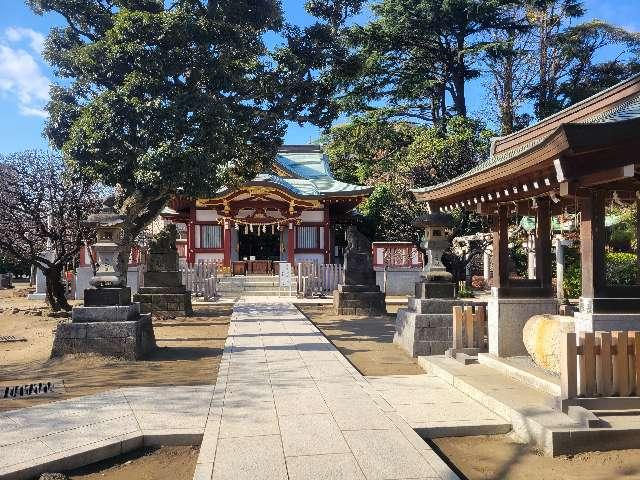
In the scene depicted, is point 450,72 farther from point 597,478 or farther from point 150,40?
point 597,478

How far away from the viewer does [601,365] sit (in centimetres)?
502

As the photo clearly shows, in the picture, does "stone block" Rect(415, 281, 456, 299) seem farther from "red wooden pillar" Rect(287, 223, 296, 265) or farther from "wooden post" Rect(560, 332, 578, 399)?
"red wooden pillar" Rect(287, 223, 296, 265)

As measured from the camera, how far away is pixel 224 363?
8.41m

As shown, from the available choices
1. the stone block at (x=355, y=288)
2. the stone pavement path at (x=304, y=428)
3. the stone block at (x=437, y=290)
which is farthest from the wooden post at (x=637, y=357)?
the stone block at (x=355, y=288)

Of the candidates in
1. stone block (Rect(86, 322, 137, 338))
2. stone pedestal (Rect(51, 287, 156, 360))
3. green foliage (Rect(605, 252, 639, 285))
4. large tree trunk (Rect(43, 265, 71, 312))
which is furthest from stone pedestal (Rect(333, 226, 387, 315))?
large tree trunk (Rect(43, 265, 71, 312))

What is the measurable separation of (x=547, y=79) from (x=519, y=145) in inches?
828

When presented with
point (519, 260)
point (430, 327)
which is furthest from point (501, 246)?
point (519, 260)

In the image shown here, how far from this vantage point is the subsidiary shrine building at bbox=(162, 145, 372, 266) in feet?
84.7

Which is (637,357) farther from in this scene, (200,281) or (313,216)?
(313,216)

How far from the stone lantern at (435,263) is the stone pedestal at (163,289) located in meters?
8.05

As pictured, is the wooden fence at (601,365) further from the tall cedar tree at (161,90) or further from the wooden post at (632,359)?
the tall cedar tree at (161,90)

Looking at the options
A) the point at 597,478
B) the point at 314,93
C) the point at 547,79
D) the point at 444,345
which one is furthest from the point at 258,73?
the point at 547,79

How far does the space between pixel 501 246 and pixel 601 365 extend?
3518 mm

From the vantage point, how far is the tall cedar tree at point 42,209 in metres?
Result: 15.5
